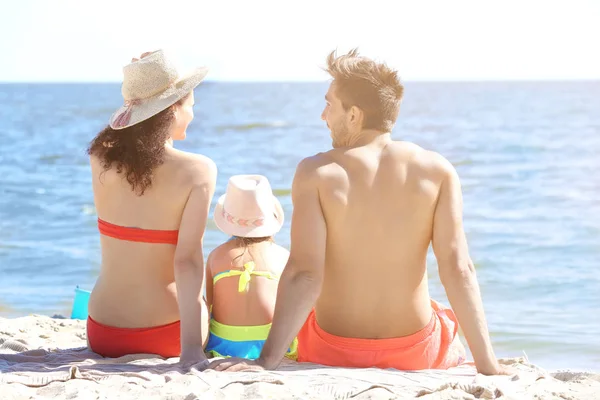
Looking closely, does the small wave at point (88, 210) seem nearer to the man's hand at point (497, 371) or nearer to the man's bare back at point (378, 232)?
the man's bare back at point (378, 232)

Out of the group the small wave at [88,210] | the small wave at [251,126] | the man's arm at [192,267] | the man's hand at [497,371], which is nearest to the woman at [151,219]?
the man's arm at [192,267]

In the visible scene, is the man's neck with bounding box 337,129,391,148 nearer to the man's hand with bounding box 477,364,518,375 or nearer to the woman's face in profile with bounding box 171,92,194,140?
the woman's face in profile with bounding box 171,92,194,140

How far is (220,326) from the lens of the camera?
3707mm

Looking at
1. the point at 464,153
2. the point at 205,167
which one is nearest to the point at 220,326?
the point at 205,167

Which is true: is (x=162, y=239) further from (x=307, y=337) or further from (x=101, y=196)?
(x=307, y=337)

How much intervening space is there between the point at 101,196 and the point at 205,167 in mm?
456

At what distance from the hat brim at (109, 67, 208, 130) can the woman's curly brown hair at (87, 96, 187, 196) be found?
0.04m

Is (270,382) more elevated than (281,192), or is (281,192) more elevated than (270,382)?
(270,382)

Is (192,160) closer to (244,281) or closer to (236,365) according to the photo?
(244,281)

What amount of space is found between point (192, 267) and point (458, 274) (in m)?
1.01

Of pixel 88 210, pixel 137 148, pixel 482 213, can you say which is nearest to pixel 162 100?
pixel 137 148

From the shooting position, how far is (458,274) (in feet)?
10.5

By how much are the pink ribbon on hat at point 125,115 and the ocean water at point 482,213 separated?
480mm

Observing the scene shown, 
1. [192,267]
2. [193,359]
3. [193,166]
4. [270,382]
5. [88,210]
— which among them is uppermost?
[193,166]
